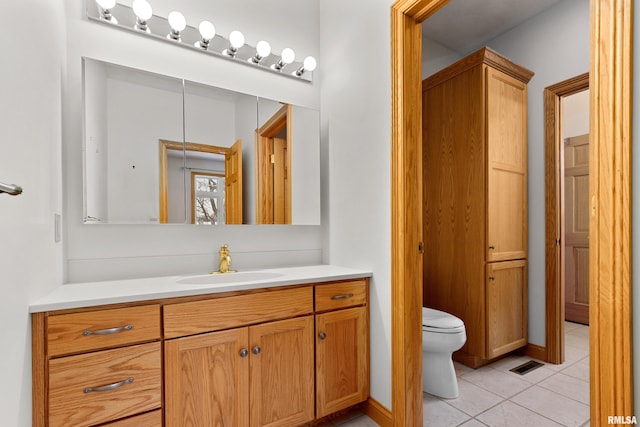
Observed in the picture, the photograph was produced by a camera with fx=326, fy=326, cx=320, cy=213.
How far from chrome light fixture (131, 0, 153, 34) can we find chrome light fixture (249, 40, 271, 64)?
0.58m

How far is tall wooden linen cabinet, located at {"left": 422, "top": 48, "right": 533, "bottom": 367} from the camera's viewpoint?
2.28 metres

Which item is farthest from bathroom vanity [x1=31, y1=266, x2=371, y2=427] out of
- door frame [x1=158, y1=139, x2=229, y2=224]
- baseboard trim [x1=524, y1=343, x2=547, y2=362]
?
baseboard trim [x1=524, y1=343, x2=547, y2=362]

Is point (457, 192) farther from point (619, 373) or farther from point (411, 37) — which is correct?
point (619, 373)

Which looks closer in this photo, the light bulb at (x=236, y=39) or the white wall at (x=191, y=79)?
the white wall at (x=191, y=79)

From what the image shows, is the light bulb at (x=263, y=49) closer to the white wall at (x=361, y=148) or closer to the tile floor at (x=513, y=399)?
the white wall at (x=361, y=148)

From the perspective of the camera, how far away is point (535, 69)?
2658 millimetres

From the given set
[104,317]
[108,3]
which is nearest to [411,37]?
[108,3]

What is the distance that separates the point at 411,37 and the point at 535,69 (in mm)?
1724

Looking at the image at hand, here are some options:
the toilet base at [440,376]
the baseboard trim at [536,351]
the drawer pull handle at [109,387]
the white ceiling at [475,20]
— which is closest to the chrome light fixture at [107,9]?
the drawer pull handle at [109,387]

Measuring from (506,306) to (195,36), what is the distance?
9.00 ft

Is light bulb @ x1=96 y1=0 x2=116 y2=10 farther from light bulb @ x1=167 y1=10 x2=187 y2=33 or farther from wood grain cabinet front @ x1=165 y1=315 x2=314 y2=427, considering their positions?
wood grain cabinet front @ x1=165 y1=315 x2=314 y2=427

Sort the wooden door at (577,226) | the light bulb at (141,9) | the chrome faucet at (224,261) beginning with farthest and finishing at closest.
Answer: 1. the wooden door at (577,226)
2. the chrome faucet at (224,261)
3. the light bulb at (141,9)

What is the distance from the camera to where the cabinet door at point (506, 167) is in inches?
90.6

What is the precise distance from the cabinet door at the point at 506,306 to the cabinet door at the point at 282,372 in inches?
56.2
